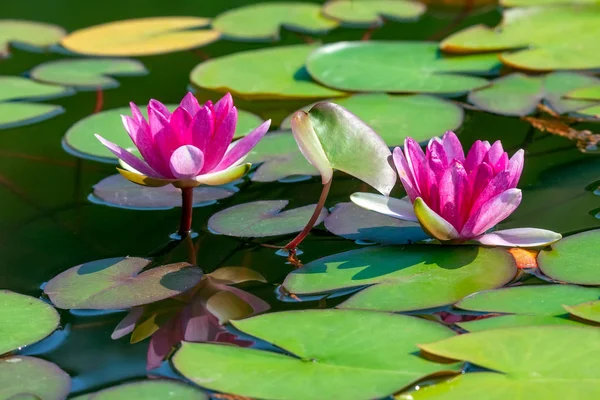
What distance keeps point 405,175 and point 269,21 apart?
7.31ft

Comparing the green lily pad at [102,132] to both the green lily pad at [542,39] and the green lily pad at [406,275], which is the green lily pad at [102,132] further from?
the green lily pad at [542,39]

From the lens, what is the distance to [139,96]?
277 cm

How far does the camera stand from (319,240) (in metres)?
1.72

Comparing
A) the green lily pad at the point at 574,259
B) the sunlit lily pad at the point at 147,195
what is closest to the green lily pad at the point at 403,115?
the sunlit lily pad at the point at 147,195

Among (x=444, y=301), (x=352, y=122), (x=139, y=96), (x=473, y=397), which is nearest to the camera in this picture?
(x=473, y=397)

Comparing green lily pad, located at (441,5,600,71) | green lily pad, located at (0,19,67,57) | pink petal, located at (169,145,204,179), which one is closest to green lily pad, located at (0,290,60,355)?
pink petal, located at (169,145,204,179)

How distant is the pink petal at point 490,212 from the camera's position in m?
1.51

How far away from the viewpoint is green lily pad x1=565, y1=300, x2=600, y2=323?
1311mm

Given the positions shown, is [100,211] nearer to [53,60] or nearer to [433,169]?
[433,169]

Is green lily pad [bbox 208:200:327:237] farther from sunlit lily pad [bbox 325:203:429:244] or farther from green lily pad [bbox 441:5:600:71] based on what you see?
green lily pad [bbox 441:5:600:71]

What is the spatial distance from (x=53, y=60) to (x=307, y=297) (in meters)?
2.20

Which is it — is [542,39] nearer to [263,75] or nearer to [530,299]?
[263,75]

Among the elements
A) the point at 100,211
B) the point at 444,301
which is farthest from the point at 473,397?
the point at 100,211

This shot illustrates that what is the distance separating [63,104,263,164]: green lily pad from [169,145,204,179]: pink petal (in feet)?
2.32
